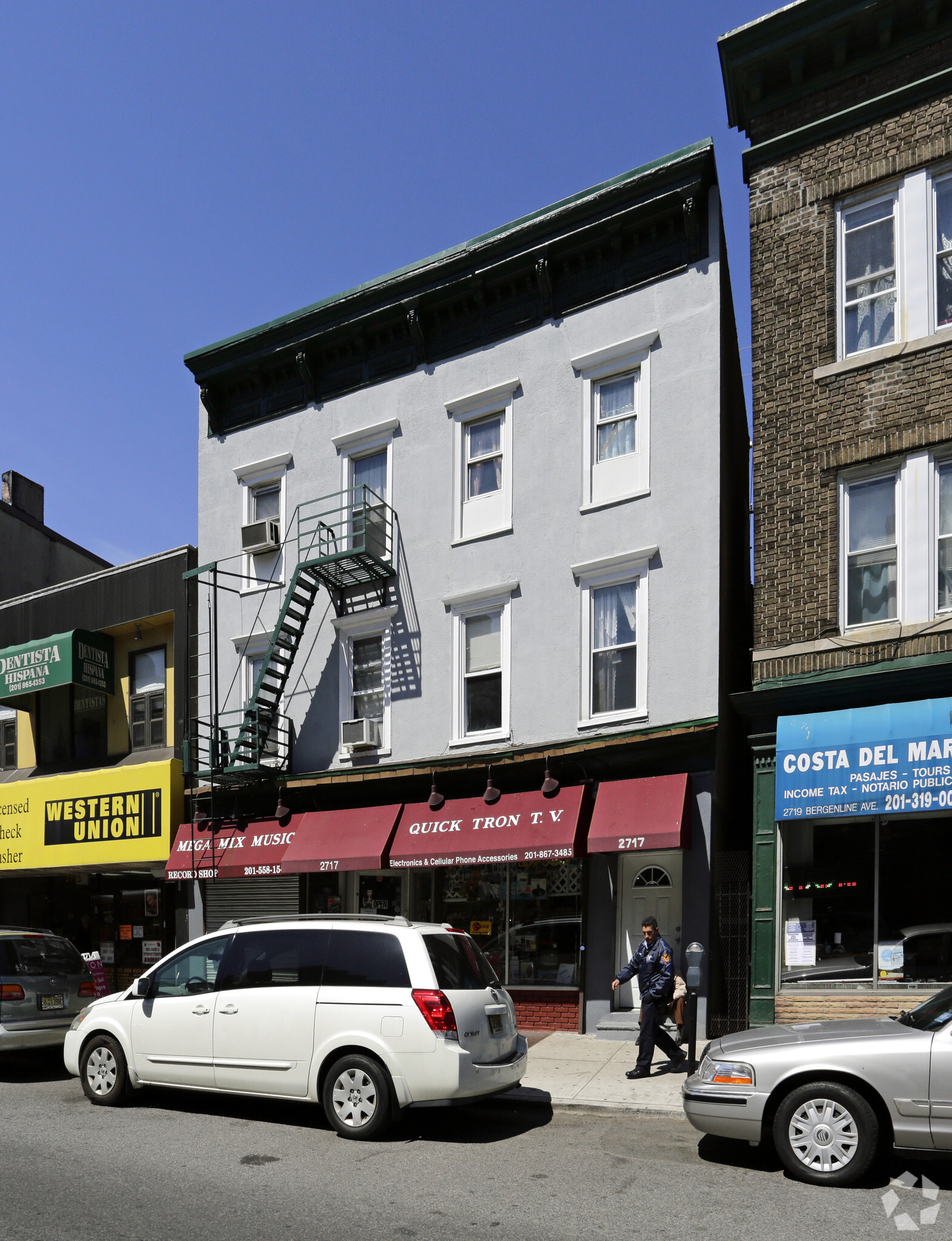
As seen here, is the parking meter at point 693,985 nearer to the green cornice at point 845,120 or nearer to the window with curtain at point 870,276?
the window with curtain at point 870,276

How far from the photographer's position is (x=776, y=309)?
14320 millimetres

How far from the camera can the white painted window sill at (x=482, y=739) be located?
16.0 meters

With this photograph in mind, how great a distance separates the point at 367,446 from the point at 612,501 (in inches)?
193

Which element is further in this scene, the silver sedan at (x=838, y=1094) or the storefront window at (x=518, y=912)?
the storefront window at (x=518, y=912)

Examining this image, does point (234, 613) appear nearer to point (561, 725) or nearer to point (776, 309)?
point (561, 725)

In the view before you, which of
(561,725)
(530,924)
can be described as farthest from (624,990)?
(561,725)

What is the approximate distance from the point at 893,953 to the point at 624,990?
3.82m

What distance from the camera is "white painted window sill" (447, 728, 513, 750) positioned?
52.3 ft

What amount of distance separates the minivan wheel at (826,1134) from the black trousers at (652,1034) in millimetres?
3977

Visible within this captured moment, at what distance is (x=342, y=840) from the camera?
16625 millimetres

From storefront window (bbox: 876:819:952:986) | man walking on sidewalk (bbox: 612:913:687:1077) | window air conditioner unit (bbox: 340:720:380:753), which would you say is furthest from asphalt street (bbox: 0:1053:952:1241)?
window air conditioner unit (bbox: 340:720:380:753)

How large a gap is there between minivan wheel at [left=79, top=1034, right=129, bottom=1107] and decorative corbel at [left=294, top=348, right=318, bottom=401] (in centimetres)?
1176

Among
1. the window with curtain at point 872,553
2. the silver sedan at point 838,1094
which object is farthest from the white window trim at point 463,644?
the silver sedan at point 838,1094

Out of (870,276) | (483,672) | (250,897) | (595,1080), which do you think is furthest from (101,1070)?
(870,276)
